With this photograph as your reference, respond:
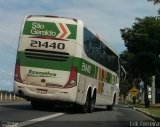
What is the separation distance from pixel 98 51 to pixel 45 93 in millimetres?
5006

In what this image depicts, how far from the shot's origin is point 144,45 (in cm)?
5425

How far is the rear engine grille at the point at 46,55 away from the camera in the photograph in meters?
24.5

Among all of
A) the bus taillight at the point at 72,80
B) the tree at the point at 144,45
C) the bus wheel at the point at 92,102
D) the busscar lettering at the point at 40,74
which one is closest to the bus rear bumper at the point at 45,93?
the bus taillight at the point at 72,80

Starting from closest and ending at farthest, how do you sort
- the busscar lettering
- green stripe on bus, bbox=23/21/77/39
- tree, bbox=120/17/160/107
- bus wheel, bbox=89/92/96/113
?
1. the busscar lettering
2. green stripe on bus, bbox=23/21/77/39
3. bus wheel, bbox=89/92/96/113
4. tree, bbox=120/17/160/107

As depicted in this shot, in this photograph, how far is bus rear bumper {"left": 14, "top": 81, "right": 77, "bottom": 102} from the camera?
24.2 meters

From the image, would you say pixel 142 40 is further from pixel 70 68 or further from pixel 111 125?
pixel 111 125

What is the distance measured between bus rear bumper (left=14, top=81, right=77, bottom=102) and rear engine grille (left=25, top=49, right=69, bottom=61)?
1.33 metres

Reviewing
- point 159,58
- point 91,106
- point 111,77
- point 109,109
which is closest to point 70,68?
point 91,106

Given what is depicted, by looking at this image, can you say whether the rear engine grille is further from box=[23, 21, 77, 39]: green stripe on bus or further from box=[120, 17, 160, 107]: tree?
box=[120, 17, 160, 107]: tree

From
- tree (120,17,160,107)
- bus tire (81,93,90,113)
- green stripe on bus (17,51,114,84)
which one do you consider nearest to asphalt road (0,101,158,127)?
bus tire (81,93,90,113)

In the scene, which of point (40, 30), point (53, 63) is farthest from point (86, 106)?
point (40, 30)

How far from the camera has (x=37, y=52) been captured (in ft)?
80.8

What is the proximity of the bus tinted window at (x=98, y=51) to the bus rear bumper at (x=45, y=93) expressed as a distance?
2340 mm

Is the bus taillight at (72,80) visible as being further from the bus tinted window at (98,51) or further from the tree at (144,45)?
the tree at (144,45)
